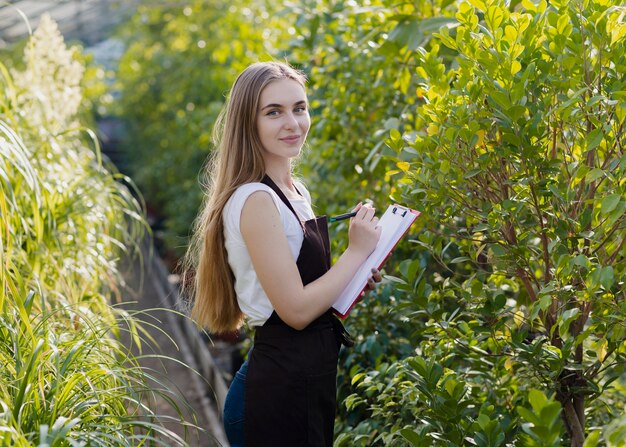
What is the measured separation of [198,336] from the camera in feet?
20.6

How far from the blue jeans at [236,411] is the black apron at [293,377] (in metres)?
0.04

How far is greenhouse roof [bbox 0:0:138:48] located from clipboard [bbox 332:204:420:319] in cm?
1034

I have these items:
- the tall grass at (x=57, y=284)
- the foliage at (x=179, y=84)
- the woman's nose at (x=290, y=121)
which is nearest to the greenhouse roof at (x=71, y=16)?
the foliage at (x=179, y=84)

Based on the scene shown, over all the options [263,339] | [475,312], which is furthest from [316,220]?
[475,312]

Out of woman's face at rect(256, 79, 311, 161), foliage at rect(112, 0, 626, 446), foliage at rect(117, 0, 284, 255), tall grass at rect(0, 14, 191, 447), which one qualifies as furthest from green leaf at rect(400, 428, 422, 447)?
foliage at rect(117, 0, 284, 255)

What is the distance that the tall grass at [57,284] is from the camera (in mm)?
2166

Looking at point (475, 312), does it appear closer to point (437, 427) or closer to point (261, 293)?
point (437, 427)

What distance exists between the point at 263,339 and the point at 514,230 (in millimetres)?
768

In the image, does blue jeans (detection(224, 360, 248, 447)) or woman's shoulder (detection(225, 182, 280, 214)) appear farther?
blue jeans (detection(224, 360, 248, 447))

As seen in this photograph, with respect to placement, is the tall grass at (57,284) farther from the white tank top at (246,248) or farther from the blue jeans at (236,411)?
the white tank top at (246,248)

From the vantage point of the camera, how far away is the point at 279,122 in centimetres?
241

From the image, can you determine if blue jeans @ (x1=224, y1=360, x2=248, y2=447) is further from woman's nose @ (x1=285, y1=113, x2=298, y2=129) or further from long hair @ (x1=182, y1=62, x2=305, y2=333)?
woman's nose @ (x1=285, y1=113, x2=298, y2=129)

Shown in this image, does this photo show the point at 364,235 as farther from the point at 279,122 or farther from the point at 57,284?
the point at 57,284

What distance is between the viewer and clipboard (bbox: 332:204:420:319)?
7.71 ft
